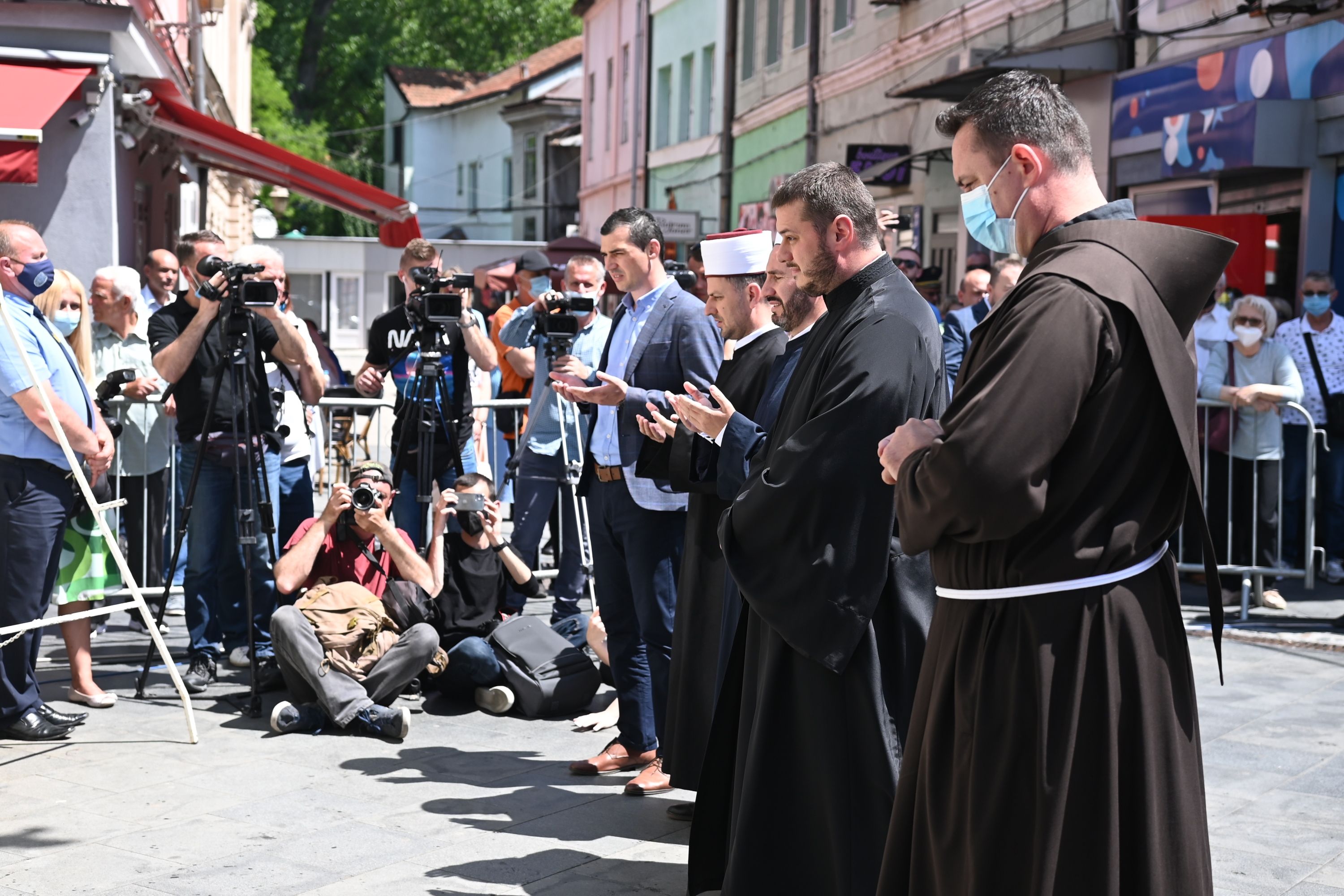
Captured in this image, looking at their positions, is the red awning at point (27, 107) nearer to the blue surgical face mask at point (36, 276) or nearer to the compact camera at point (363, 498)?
the blue surgical face mask at point (36, 276)

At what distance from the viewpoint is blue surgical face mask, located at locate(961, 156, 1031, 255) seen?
9.98 feet

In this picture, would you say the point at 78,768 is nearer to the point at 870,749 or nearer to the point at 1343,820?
the point at 870,749

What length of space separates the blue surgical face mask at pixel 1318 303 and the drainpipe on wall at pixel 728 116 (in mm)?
18447

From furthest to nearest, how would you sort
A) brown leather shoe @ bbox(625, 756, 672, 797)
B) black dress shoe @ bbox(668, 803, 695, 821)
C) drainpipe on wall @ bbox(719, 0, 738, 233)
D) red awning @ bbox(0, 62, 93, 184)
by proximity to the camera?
1. drainpipe on wall @ bbox(719, 0, 738, 233)
2. red awning @ bbox(0, 62, 93, 184)
3. brown leather shoe @ bbox(625, 756, 672, 797)
4. black dress shoe @ bbox(668, 803, 695, 821)

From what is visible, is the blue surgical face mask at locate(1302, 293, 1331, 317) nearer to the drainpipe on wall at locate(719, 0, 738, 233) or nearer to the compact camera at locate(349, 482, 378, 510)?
the compact camera at locate(349, 482, 378, 510)

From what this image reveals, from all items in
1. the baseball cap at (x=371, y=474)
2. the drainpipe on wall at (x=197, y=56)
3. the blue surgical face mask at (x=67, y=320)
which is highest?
the drainpipe on wall at (x=197, y=56)

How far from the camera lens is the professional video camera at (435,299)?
7383 mm

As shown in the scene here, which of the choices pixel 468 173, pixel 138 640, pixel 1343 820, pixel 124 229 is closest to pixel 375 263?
pixel 468 173

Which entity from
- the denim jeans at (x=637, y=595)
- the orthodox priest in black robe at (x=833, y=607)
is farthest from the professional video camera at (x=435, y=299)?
the orthodox priest in black robe at (x=833, y=607)

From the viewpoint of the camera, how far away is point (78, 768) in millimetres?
5820

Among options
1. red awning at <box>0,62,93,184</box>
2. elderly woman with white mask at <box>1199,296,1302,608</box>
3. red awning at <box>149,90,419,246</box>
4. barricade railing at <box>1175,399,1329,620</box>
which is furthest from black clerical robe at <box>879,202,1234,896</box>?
red awning at <box>149,90,419,246</box>

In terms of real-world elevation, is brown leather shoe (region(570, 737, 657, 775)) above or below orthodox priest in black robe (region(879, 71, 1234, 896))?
below

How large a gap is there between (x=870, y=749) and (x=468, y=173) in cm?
5759

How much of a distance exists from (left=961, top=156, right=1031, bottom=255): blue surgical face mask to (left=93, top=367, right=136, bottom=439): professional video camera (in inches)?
216
